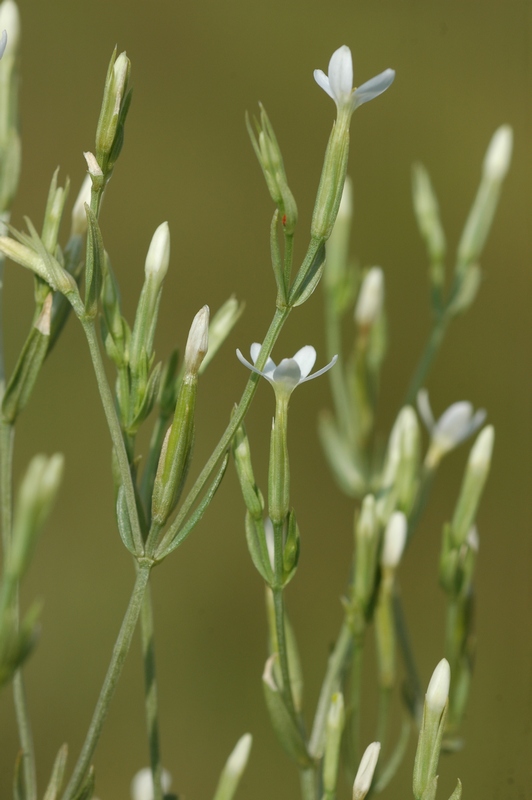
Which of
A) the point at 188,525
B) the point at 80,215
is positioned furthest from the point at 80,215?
the point at 188,525

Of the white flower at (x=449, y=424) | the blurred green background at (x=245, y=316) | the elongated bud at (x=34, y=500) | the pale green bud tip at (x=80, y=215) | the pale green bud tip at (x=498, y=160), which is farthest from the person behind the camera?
the blurred green background at (x=245, y=316)

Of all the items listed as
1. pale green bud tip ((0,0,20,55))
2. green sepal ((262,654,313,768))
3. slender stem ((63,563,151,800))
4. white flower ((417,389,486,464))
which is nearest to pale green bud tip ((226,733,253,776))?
green sepal ((262,654,313,768))

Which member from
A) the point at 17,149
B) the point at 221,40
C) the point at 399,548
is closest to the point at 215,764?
the point at 399,548

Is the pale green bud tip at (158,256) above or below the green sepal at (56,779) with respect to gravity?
above

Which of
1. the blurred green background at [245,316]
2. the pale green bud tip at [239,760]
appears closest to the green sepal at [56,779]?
the pale green bud tip at [239,760]

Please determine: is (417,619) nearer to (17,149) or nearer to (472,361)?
(472,361)

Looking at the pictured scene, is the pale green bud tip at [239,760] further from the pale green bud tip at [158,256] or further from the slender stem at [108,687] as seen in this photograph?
the pale green bud tip at [158,256]

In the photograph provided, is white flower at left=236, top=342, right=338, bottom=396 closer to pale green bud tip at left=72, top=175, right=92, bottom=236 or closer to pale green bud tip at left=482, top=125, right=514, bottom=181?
pale green bud tip at left=72, top=175, right=92, bottom=236
